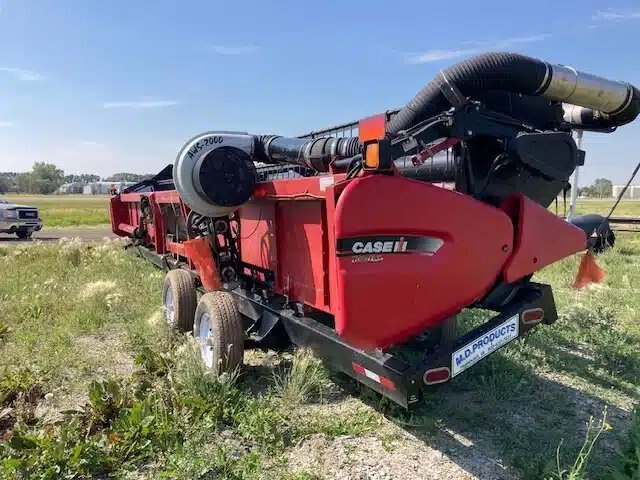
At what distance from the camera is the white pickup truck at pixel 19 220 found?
21375 mm

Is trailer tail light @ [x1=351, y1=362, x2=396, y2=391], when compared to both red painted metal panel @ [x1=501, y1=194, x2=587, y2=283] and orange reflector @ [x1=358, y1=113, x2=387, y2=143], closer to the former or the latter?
red painted metal panel @ [x1=501, y1=194, x2=587, y2=283]

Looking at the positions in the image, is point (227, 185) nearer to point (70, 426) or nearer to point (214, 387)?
point (214, 387)

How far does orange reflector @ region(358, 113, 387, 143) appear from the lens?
300 centimetres

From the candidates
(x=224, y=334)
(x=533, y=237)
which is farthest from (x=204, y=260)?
(x=533, y=237)

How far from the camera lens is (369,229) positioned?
115 inches

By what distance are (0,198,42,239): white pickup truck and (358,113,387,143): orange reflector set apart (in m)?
21.7

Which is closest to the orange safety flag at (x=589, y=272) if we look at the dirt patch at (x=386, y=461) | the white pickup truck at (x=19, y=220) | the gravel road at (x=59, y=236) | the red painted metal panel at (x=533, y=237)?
the red painted metal panel at (x=533, y=237)

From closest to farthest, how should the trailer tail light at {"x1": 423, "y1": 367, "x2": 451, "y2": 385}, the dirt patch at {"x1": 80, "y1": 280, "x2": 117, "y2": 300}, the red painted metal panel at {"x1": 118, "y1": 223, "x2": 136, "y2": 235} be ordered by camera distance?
1. the trailer tail light at {"x1": 423, "y1": 367, "x2": 451, "y2": 385}
2. the dirt patch at {"x1": 80, "y1": 280, "x2": 117, "y2": 300}
3. the red painted metal panel at {"x1": 118, "y1": 223, "x2": 136, "y2": 235}

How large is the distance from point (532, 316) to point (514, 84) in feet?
4.67

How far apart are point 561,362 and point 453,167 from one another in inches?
86.0

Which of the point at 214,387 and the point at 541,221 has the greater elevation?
the point at 541,221

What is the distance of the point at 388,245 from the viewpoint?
9.82 feet

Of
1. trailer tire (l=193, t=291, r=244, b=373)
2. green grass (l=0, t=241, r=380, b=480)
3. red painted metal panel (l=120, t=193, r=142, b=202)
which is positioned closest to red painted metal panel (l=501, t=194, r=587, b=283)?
green grass (l=0, t=241, r=380, b=480)

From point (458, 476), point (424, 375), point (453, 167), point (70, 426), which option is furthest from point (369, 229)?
point (70, 426)
